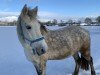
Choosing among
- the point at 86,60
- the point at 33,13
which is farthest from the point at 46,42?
the point at 86,60

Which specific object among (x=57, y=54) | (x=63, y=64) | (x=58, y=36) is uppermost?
(x=58, y=36)

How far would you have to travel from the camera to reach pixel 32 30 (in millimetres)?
3920

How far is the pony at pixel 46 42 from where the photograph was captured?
3967mm

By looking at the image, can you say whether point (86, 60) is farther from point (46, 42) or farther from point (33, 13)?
point (33, 13)

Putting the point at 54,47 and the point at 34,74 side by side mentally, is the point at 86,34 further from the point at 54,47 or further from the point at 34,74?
the point at 34,74

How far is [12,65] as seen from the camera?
7270mm

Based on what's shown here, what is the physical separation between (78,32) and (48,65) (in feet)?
6.56

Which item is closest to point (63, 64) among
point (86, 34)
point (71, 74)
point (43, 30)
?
point (71, 74)

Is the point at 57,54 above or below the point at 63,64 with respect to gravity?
above

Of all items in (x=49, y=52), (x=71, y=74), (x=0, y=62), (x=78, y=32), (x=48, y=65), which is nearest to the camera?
(x=49, y=52)

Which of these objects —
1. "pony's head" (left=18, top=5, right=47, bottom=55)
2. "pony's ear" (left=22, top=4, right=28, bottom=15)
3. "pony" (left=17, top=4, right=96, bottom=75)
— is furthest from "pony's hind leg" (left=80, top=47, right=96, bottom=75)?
"pony's ear" (left=22, top=4, right=28, bottom=15)

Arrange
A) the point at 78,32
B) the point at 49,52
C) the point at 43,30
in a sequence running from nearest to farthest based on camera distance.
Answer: the point at 43,30, the point at 49,52, the point at 78,32

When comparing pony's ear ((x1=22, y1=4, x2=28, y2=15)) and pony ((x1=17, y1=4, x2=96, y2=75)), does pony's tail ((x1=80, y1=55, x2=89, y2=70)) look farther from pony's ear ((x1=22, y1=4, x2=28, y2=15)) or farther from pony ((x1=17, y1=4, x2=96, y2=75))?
pony's ear ((x1=22, y1=4, x2=28, y2=15))

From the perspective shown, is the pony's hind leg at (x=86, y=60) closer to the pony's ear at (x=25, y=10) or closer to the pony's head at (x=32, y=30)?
the pony's head at (x=32, y=30)
